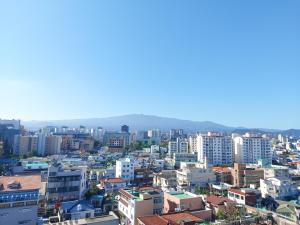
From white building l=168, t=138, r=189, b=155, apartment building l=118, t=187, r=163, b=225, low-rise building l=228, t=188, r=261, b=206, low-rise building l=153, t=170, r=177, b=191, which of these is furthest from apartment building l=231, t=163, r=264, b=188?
white building l=168, t=138, r=189, b=155

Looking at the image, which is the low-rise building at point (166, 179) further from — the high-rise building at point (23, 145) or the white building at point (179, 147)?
the high-rise building at point (23, 145)

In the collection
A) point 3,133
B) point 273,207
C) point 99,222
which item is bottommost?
point 273,207

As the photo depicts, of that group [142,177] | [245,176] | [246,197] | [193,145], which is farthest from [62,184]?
[193,145]

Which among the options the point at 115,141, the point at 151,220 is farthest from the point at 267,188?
the point at 115,141

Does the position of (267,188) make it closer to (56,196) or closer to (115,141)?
(56,196)

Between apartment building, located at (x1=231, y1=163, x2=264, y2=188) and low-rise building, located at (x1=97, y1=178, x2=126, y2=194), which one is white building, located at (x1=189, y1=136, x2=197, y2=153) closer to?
apartment building, located at (x1=231, y1=163, x2=264, y2=188)

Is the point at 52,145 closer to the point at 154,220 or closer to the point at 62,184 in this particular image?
the point at 62,184
